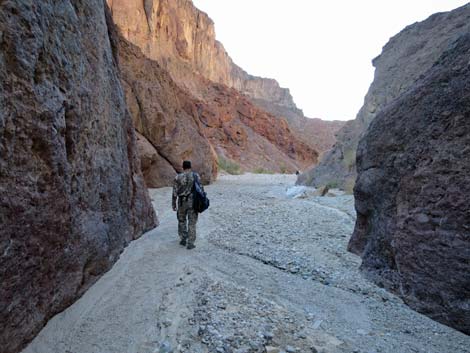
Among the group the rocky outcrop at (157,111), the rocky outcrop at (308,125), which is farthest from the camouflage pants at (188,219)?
the rocky outcrop at (308,125)

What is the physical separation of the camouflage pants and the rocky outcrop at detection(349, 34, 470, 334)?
2.46 meters

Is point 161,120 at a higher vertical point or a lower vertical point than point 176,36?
lower

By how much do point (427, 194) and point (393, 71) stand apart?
13.4 metres

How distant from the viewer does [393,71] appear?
47.4 ft

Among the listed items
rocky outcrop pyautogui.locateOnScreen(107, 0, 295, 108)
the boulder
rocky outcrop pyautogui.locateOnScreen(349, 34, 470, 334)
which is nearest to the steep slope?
rocky outcrop pyautogui.locateOnScreen(107, 0, 295, 108)

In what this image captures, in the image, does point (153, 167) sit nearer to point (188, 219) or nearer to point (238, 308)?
point (188, 219)

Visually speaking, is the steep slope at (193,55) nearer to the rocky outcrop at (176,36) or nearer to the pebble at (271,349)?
the rocky outcrop at (176,36)

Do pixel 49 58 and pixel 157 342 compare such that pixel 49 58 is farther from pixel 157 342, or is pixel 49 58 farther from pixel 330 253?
pixel 330 253

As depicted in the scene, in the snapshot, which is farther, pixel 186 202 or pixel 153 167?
pixel 153 167

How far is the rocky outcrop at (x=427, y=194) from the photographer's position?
2822mm

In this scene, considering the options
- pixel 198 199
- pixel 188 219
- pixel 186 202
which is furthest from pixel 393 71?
pixel 188 219

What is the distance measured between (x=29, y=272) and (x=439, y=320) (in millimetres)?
3452

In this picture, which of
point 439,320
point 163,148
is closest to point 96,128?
point 439,320

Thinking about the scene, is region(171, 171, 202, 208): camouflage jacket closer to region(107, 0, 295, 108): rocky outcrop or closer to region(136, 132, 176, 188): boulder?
region(136, 132, 176, 188): boulder
